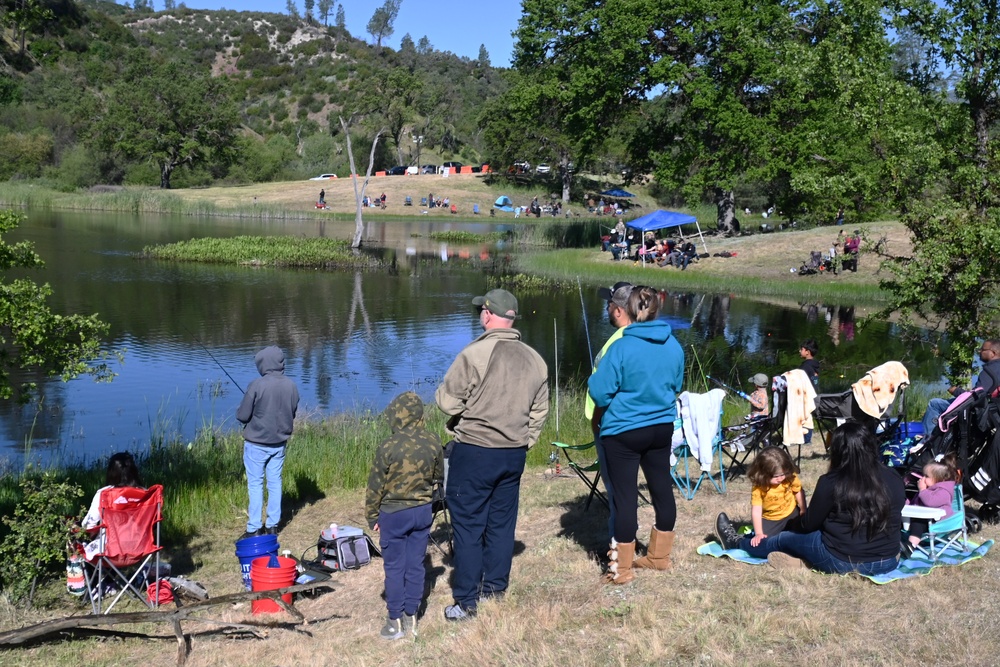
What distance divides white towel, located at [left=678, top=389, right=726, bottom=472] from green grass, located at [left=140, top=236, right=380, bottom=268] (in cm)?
2833

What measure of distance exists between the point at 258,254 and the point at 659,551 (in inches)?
1253

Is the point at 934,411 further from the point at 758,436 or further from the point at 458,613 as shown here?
the point at 458,613

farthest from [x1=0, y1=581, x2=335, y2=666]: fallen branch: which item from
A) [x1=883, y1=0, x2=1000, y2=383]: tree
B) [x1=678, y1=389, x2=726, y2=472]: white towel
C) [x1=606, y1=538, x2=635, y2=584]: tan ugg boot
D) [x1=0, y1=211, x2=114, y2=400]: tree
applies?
[x1=883, y1=0, x2=1000, y2=383]: tree

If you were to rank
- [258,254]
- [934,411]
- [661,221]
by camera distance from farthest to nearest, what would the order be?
[661,221]
[258,254]
[934,411]

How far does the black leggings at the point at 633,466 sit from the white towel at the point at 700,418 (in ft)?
6.97

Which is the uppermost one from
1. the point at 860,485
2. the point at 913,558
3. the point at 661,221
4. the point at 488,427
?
the point at 661,221

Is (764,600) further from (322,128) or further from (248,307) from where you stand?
(322,128)

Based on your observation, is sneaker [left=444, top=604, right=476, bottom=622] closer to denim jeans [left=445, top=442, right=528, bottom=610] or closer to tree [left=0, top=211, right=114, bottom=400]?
denim jeans [left=445, top=442, right=528, bottom=610]

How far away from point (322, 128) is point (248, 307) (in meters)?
99.1

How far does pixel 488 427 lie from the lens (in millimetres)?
5648

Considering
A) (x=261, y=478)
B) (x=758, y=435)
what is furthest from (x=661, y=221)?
(x=261, y=478)

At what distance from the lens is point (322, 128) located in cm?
12056

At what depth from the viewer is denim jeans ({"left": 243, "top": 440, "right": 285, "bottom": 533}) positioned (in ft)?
27.0

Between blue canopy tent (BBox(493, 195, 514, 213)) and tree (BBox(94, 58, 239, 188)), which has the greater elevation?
tree (BBox(94, 58, 239, 188))
